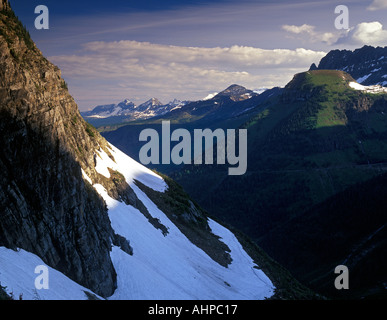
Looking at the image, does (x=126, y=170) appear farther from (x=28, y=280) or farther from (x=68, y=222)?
(x=28, y=280)

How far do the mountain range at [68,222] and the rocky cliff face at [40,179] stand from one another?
106mm

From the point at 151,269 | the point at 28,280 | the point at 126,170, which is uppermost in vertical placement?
the point at 126,170

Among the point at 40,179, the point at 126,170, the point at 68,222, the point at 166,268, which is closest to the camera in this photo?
the point at 40,179

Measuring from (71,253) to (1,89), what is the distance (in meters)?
19.4

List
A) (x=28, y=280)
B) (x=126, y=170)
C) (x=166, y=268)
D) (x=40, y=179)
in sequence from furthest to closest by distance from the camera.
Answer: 1. (x=126, y=170)
2. (x=166, y=268)
3. (x=40, y=179)
4. (x=28, y=280)

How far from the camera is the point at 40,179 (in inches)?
1485

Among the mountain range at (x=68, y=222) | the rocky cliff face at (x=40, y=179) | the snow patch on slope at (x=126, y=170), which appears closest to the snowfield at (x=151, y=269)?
the mountain range at (x=68, y=222)

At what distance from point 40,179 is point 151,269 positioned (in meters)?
21.9

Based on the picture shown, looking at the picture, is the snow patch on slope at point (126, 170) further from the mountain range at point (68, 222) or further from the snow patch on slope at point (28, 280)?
the snow patch on slope at point (28, 280)

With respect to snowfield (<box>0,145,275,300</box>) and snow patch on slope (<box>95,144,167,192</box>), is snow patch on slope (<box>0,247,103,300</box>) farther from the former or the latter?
snow patch on slope (<box>95,144,167,192</box>)

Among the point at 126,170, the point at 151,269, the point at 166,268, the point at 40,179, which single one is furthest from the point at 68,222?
the point at 126,170

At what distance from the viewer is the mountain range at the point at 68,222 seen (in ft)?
112

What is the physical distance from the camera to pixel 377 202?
190375 millimetres
